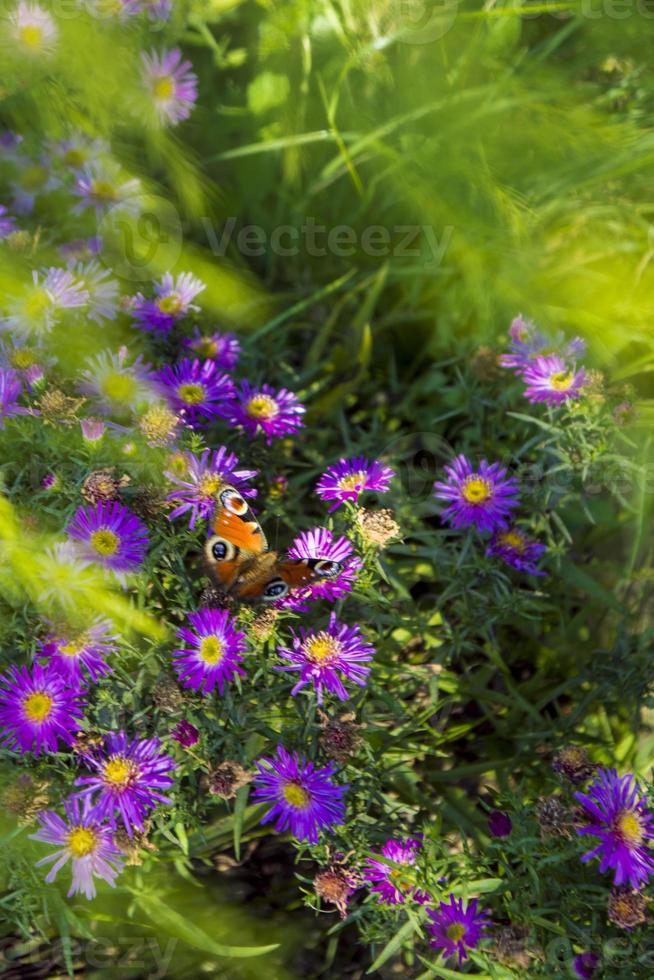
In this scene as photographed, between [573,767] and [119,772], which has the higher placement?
[573,767]

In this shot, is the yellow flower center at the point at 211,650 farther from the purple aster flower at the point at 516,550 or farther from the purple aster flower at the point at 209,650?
the purple aster flower at the point at 516,550

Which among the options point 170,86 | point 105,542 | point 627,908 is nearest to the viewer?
point 627,908

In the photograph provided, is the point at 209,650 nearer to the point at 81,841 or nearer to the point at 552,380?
the point at 81,841

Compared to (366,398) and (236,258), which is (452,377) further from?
(236,258)

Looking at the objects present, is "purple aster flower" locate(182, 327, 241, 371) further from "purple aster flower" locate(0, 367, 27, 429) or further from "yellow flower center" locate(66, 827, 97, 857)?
"yellow flower center" locate(66, 827, 97, 857)

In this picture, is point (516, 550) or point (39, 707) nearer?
point (39, 707)

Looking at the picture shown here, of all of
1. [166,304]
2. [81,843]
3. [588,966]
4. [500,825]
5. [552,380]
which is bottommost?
[81,843]

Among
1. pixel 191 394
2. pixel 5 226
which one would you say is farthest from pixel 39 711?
pixel 5 226

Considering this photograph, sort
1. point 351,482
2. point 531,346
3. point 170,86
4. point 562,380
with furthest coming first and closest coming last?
point 170,86, point 531,346, point 562,380, point 351,482
